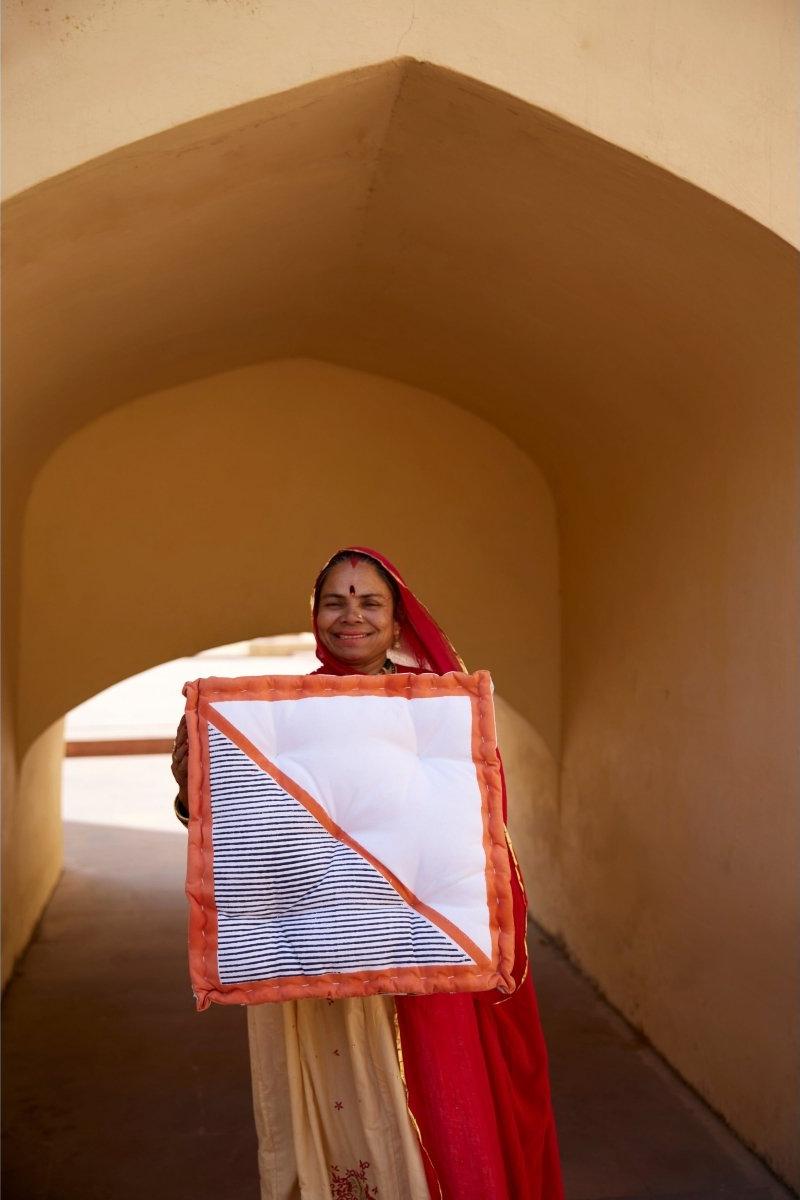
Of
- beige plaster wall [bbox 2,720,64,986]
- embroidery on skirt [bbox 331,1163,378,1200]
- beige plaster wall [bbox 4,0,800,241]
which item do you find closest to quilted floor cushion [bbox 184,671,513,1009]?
embroidery on skirt [bbox 331,1163,378,1200]

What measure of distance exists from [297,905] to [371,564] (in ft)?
2.85

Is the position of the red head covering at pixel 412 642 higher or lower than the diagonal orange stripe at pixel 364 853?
higher

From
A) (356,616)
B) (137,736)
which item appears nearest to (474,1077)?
(356,616)

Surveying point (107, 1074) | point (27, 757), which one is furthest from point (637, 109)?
point (27, 757)

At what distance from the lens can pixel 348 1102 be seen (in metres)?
2.70

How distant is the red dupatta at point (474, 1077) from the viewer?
8.59 ft

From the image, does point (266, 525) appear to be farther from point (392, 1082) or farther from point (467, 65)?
point (392, 1082)

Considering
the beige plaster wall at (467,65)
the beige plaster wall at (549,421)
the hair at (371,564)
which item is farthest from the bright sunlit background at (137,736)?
the beige plaster wall at (467,65)

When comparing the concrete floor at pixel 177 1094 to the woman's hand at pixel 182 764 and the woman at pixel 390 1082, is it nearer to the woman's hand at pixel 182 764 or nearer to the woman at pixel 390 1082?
the woman at pixel 390 1082

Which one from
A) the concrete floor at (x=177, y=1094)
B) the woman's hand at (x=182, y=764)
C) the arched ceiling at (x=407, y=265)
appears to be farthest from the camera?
the concrete floor at (x=177, y=1094)

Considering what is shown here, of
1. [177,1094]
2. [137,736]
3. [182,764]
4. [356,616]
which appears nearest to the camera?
[182,764]

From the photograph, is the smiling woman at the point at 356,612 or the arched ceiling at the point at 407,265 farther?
the arched ceiling at the point at 407,265

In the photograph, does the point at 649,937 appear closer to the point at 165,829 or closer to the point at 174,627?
the point at 174,627

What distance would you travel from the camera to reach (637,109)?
3.35 metres
